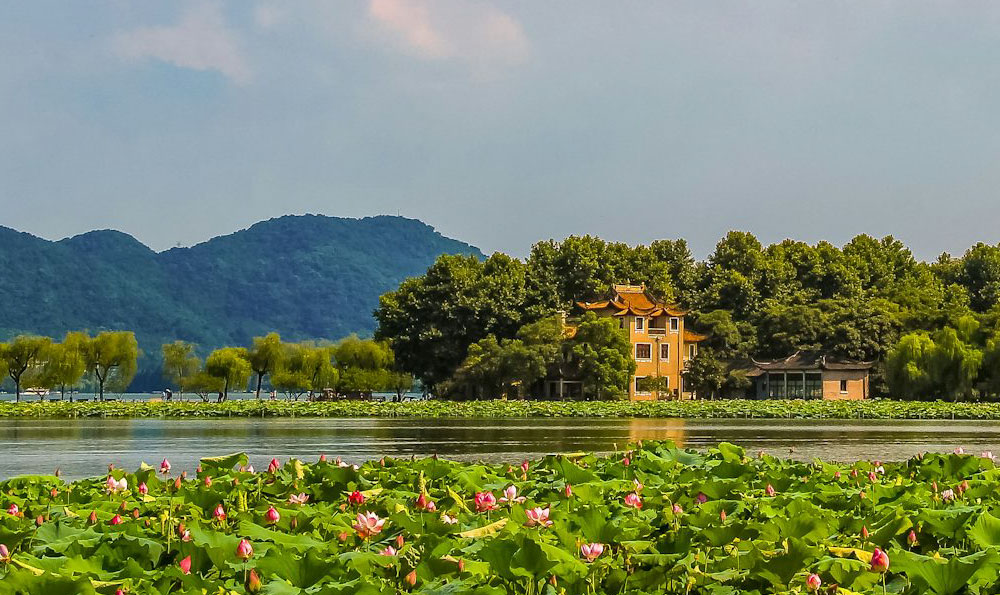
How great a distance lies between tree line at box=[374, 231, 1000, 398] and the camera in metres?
62.7

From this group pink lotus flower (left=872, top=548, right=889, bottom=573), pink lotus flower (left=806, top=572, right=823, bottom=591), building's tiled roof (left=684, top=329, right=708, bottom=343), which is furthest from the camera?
building's tiled roof (left=684, top=329, right=708, bottom=343)

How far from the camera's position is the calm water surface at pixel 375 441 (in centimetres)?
2125

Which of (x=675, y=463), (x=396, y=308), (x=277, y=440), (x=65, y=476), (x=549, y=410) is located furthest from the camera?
(x=396, y=308)

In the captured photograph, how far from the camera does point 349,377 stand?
66188mm

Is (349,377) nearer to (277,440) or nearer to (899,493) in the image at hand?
(277,440)

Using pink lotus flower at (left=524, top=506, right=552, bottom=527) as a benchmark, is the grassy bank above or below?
above

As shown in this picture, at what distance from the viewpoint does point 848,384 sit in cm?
6400

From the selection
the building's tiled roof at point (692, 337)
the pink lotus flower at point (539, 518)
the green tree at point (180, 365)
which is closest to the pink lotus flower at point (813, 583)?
the pink lotus flower at point (539, 518)

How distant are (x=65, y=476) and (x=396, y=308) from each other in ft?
158

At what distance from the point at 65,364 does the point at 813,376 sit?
125ft

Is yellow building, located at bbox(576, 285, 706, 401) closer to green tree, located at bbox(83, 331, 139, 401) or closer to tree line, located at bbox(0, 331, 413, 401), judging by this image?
tree line, located at bbox(0, 331, 413, 401)

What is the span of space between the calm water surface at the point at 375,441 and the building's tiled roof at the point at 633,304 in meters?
24.6

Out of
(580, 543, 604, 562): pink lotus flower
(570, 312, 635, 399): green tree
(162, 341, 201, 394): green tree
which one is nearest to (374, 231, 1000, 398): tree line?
(570, 312, 635, 399): green tree

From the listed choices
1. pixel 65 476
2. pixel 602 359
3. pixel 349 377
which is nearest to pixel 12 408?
pixel 349 377
